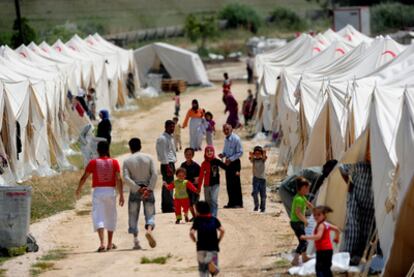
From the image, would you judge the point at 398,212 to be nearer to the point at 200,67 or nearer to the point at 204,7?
the point at 200,67

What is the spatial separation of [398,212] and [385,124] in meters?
1.83

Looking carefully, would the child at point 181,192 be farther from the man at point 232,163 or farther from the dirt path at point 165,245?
the man at point 232,163

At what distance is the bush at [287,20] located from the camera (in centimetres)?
7688

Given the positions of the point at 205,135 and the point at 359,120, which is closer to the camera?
the point at 359,120

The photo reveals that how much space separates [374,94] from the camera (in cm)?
1645

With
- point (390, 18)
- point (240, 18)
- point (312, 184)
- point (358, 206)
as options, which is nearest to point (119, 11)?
point (240, 18)

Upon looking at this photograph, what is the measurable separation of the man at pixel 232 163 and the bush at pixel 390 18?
50.2 meters

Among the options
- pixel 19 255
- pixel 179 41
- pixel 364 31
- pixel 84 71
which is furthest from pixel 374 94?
pixel 179 41

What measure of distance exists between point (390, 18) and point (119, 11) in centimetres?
1784

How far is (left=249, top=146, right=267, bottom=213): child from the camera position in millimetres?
20016

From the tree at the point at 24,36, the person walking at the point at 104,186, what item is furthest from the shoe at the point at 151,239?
the tree at the point at 24,36

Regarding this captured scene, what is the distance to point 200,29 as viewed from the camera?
67750 mm

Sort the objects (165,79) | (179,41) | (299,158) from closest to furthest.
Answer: (299,158) < (165,79) < (179,41)

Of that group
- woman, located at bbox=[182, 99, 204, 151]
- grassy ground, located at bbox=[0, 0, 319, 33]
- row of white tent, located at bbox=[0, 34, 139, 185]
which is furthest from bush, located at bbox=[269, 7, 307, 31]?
woman, located at bbox=[182, 99, 204, 151]
